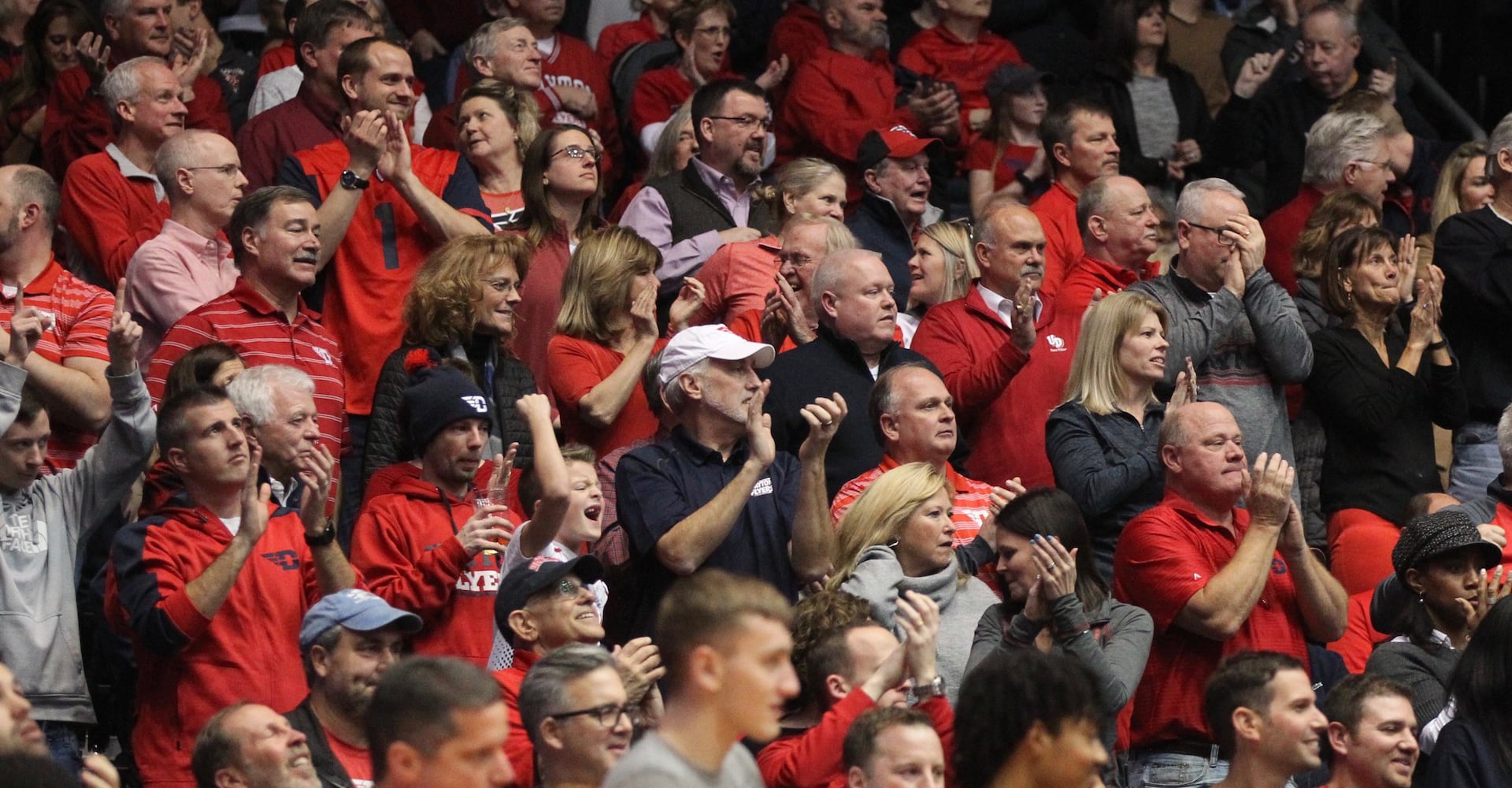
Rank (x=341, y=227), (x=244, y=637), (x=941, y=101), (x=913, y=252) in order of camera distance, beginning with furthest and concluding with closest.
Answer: (x=941, y=101)
(x=913, y=252)
(x=341, y=227)
(x=244, y=637)

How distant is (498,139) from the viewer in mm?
8781

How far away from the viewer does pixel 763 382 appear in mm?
6910

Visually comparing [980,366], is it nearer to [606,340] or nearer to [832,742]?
[606,340]

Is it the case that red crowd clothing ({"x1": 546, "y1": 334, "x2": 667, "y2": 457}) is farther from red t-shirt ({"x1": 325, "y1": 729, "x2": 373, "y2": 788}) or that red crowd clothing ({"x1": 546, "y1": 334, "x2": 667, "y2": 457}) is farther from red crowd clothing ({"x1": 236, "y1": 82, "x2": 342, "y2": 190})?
red t-shirt ({"x1": 325, "y1": 729, "x2": 373, "y2": 788})

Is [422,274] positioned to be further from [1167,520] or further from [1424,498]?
[1424,498]

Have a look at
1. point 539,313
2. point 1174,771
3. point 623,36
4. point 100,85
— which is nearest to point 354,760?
point 1174,771

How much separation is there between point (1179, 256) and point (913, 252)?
1.30 metres

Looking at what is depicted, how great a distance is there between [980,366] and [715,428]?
A: 133cm

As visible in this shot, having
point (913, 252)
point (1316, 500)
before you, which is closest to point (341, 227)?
point (913, 252)

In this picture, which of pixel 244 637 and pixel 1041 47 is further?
pixel 1041 47

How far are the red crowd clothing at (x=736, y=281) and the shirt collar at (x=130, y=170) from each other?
80.8 inches

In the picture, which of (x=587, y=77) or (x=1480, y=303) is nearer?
(x=1480, y=303)

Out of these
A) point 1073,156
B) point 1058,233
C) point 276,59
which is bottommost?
point 1058,233

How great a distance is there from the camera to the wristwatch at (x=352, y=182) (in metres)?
7.90
